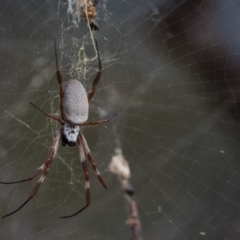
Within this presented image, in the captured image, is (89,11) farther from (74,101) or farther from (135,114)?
(135,114)

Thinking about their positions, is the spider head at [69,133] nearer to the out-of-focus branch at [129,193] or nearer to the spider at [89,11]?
the spider at [89,11]

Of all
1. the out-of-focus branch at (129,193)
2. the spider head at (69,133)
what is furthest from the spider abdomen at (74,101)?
the out-of-focus branch at (129,193)

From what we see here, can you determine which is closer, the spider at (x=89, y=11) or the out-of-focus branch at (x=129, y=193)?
the out-of-focus branch at (x=129, y=193)

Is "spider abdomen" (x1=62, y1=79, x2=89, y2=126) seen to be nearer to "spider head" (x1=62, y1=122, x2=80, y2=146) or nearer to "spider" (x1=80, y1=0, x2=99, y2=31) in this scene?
"spider head" (x1=62, y1=122, x2=80, y2=146)

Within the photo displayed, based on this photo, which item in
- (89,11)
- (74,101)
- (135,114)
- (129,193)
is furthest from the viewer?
(135,114)

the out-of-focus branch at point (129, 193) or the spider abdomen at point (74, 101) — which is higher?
the spider abdomen at point (74, 101)

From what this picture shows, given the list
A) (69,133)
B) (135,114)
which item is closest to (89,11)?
(69,133)

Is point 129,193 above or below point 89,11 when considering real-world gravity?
below
